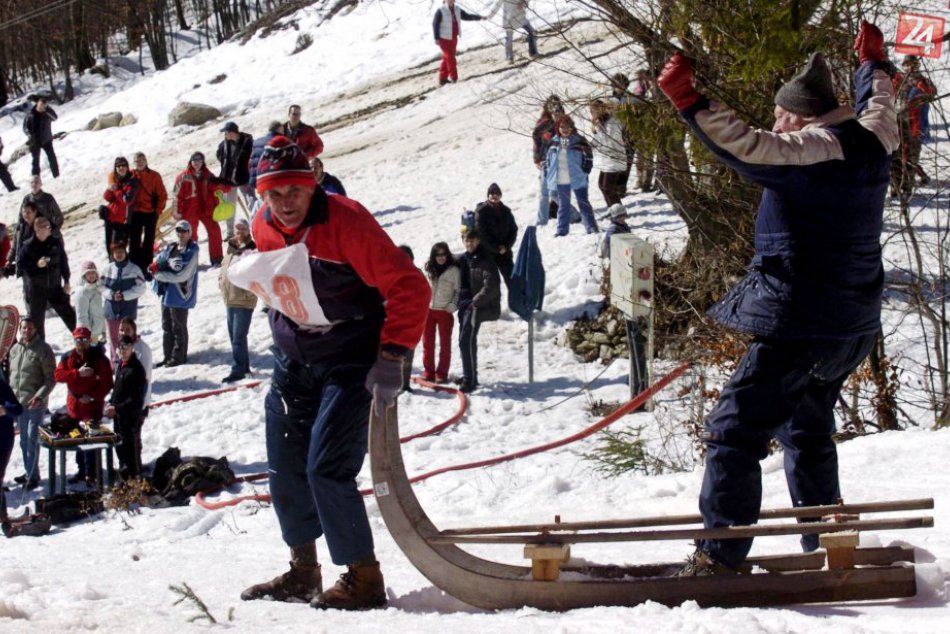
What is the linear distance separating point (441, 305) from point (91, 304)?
4424 millimetres

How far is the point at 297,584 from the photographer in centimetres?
479

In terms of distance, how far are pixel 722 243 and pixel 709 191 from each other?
1.49ft

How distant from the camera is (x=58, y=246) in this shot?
45.8 feet

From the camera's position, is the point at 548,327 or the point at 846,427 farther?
the point at 548,327

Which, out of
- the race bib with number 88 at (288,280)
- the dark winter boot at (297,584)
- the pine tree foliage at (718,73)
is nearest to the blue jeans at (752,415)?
the race bib with number 88 at (288,280)

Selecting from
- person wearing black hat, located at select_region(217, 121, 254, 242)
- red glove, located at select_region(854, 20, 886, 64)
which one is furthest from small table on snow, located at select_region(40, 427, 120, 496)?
red glove, located at select_region(854, 20, 886, 64)

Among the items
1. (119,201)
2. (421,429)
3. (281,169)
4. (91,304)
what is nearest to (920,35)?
(281,169)

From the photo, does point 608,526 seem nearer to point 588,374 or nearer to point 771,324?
point 771,324

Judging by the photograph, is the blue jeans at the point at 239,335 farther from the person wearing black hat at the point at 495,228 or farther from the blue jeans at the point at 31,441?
the person wearing black hat at the point at 495,228

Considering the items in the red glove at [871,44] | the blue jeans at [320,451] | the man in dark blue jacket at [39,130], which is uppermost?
the man in dark blue jacket at [39,130]

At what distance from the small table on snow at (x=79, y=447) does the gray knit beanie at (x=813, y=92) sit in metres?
7.61

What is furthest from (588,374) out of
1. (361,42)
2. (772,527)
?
(361,42)

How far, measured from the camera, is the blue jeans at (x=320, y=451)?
14.7 ft

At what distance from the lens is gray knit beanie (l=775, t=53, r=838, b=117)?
4.04 metres
